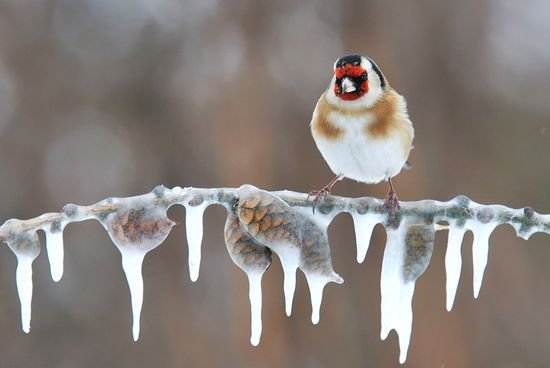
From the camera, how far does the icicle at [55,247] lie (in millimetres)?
914

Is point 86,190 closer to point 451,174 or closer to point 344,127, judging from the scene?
point 451,174

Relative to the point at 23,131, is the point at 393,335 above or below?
below

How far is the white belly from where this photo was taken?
1.39 metres

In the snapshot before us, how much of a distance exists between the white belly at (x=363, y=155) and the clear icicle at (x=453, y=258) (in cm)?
40

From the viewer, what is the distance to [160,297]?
12.4 feet

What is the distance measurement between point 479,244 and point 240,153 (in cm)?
290

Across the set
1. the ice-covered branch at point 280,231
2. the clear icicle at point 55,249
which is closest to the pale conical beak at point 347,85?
the ice-covered branch at point 280,231

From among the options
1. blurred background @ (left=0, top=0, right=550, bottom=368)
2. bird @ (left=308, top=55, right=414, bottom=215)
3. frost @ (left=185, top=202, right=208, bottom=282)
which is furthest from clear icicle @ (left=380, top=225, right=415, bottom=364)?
blurred background @ (left=0, top=0, right=550, bottom=368)

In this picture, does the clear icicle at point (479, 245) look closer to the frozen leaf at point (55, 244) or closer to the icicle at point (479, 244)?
the icicle at point (479, 244)

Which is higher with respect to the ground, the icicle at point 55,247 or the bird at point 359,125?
the bird at point 359,125

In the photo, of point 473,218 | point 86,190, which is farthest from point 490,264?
point 473,218

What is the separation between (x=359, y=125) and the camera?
1.40m

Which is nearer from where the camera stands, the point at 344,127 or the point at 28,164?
the point at 344,127

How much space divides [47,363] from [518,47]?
298cm
